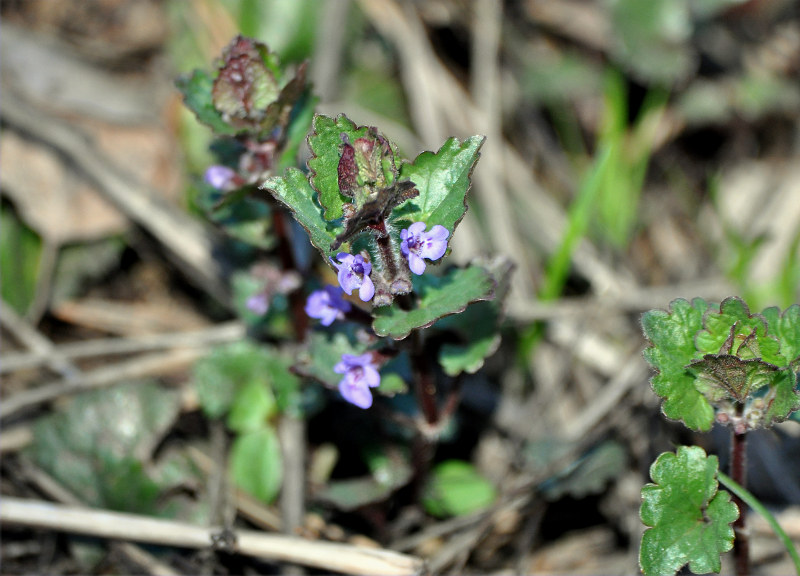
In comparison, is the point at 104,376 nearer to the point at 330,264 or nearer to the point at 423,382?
the point at 423,382

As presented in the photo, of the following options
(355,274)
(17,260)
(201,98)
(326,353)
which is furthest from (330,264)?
(17,260)

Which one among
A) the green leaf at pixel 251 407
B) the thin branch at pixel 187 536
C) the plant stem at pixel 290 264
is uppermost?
the plant stem at pixel 290 264

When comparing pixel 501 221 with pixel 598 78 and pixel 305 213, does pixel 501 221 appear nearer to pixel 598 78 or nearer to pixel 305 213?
pixel 598 78

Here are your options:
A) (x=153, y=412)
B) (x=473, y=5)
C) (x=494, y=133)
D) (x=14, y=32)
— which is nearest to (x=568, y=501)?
(x=153, y=412)

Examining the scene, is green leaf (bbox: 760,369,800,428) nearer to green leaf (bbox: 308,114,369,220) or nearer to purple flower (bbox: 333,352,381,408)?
purple flower (bbox: 333,352,381,408)

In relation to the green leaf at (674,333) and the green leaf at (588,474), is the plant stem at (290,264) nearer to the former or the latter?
the green leaf at (588,474)

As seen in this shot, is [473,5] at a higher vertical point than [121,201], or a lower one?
higher

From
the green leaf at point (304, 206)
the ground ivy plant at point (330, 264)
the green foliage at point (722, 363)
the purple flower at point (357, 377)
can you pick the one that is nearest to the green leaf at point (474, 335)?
the ground ivy plant at point (330, 264)
